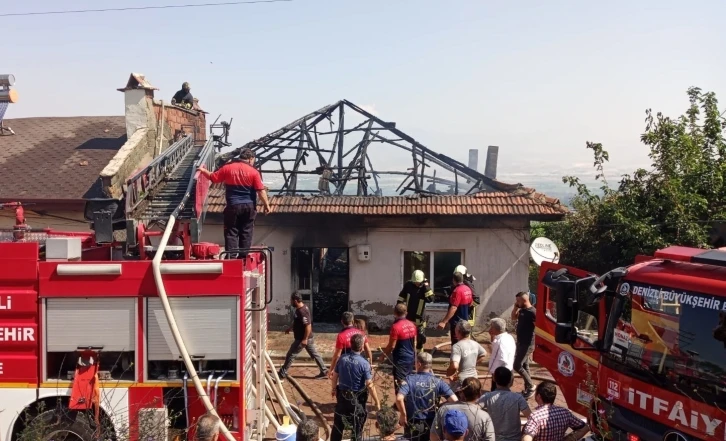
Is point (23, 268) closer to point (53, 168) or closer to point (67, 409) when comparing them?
point (67, 409)

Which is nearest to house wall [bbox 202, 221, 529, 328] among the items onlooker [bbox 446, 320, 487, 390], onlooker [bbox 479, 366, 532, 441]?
onlooker [bbox 446, 320, 487, 390]

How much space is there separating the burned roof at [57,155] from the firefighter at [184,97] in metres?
1.61

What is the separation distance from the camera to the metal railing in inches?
295

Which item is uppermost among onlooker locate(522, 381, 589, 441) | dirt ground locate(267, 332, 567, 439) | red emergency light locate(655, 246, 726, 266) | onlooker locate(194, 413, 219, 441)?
red emergency light locate(655, 246, 726, 266)

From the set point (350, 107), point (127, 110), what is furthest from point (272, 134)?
point (127, 110)

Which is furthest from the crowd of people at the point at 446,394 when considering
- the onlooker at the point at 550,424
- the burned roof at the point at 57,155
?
the burned roof at the point at 57,155

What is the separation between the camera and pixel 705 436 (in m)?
4.75

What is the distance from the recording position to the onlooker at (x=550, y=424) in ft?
17.2

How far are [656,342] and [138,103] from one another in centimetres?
1325

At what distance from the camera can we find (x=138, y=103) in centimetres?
1533

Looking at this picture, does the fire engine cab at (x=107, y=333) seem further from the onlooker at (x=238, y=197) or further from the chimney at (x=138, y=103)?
the chimney at (x=138, y=103)

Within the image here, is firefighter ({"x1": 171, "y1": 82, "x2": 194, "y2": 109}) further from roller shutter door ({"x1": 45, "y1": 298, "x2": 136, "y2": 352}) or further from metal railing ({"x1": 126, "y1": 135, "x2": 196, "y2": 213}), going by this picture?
roller shutter door ({"x1": 45, "y1": 298, "x2": 136, "y2": 352})

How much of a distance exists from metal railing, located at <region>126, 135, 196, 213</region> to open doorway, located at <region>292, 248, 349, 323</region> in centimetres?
464

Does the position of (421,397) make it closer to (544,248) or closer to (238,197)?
(238,197)
